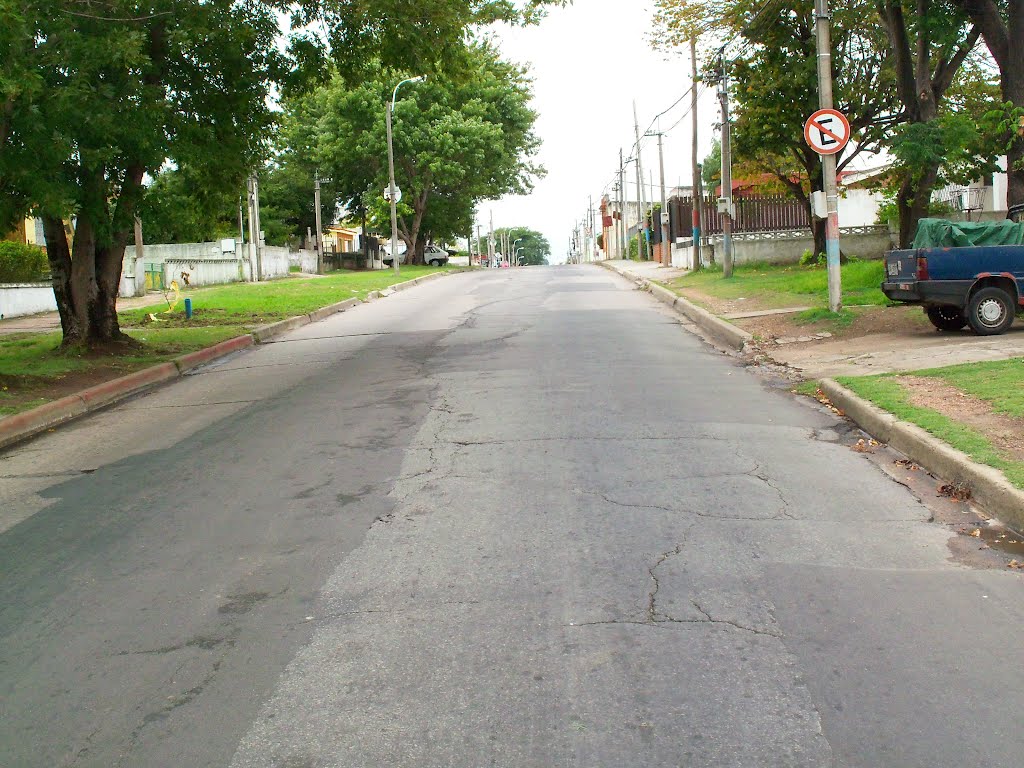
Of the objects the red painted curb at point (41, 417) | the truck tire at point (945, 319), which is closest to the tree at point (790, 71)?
the truck tire at point (945, 319)

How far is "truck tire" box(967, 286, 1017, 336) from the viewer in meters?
13.4

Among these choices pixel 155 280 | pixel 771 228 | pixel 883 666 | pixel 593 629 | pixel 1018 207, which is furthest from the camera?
pixel 771 228

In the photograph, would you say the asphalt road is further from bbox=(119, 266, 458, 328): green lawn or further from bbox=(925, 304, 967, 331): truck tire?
bbox=(119, 266, 458, 328): green lawn

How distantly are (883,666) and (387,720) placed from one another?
2.00m

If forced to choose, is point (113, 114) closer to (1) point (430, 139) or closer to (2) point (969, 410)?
(2) point (969, 410)

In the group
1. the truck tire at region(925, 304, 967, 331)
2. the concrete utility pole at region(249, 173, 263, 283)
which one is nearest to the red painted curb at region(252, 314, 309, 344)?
the truck tire at region(925, 304, 967, 331)

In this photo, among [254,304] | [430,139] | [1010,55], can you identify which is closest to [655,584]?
[1010,55]

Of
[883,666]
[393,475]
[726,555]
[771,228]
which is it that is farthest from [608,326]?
[771,228]

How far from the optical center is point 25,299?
84.8ft

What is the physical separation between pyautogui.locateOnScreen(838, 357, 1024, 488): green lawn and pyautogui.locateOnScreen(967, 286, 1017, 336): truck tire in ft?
9.00

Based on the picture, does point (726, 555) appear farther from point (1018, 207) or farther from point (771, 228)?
point (771, 228)

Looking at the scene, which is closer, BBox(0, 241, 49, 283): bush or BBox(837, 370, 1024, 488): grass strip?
BBox(837, 370, 1024, 488): grass strip

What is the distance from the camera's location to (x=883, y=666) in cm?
409

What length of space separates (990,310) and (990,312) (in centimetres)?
3
